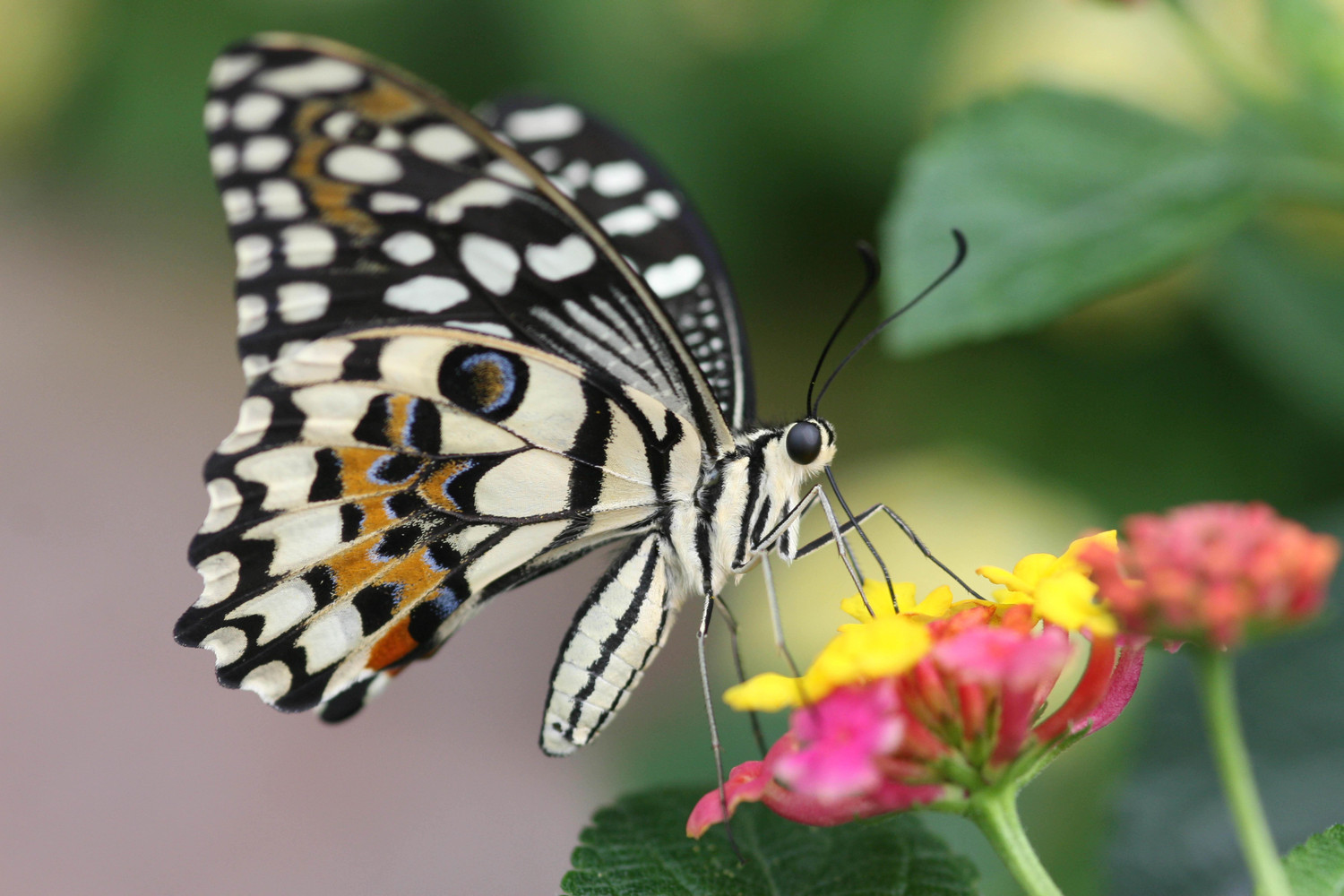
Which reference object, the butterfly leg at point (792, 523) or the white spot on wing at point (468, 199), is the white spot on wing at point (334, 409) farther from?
the butterfly leg at point (792, 523)

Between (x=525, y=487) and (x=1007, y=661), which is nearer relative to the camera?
(x=1007, y=661)

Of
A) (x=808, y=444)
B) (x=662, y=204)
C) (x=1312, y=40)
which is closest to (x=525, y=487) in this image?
(x=808, y=444)

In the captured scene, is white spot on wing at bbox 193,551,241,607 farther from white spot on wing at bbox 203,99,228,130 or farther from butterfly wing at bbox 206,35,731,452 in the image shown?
white spot on wing at bbox 203,99,228,130

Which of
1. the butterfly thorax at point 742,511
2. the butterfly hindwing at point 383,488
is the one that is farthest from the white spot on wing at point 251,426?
the butterfly thorax at point 742,511

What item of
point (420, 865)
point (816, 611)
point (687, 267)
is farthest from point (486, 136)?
point (420, 865)

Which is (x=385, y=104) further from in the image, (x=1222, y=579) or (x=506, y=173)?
(x=1222, y=579)

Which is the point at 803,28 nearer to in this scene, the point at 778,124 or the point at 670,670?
Answer: the point at 778,124

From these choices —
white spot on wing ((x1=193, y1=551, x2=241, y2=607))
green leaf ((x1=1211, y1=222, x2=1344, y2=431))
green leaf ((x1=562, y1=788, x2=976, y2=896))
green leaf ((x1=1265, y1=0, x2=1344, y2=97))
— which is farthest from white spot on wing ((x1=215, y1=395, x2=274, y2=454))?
green leaf ((x1=1211, y1=222, x2=1344, y2=431))
